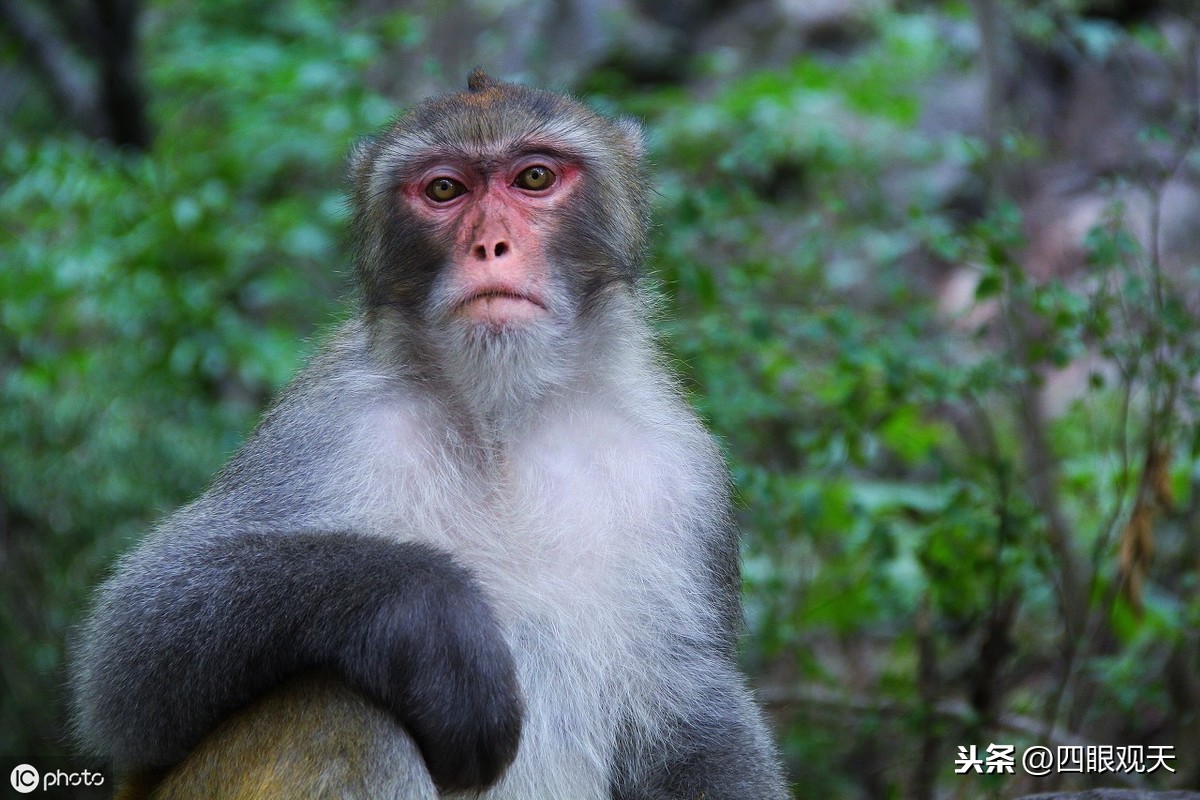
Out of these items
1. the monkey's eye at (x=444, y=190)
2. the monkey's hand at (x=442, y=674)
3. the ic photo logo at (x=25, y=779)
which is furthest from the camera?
the ic photo logo at (x=25, y=779)

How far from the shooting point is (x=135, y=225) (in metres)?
6.77

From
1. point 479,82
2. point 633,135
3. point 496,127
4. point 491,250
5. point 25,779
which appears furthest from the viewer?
point 25,779

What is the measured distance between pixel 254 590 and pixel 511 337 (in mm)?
954

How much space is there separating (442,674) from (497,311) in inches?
39.2

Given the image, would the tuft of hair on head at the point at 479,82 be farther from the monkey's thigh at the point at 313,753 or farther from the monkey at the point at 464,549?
the monkey's thigh at the point at 313,753

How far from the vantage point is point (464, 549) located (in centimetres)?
358

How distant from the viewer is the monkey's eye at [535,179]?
371cm

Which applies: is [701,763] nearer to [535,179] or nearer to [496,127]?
[535,179]

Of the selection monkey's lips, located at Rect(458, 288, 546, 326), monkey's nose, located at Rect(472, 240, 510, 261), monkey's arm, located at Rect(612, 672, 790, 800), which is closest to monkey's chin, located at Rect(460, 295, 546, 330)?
monkey's lips, located at Rect(458, 288, 546, 326)

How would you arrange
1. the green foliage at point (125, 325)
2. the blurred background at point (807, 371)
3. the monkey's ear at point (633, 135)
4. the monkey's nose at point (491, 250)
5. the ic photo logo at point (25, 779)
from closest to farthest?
the monkey's nose at point (491, 250)
the monkey's ear at point (633, 135)
the ic photo logo at point (25, 779)
the blurred background at point (807, 371)
the green foliage at point (125, 325)

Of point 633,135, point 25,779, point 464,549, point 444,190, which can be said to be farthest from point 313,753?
point 25,779

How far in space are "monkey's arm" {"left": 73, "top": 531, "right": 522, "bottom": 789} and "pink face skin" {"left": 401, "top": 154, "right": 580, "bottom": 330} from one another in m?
0.71

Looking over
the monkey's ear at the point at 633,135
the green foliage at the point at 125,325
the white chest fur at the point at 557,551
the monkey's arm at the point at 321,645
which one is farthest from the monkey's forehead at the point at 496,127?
the green foliage at the point at 125,325

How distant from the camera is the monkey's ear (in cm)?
431
